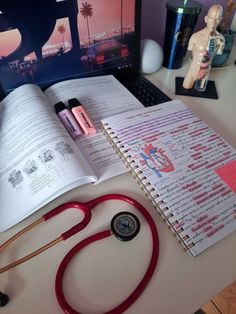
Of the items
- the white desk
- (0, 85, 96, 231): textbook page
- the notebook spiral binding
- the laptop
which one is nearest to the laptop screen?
the laptop

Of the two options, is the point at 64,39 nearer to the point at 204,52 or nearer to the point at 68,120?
the point at 68,120

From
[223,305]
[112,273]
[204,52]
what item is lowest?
[223,305]

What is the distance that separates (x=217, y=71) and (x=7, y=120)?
594mm

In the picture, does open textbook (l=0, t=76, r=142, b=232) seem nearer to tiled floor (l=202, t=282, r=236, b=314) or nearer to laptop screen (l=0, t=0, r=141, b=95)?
laptop screen (l=0, t=0, r=141, b=95)

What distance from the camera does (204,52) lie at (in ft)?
1.90

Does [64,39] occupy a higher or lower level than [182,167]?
higher

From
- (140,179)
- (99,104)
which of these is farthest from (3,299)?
(99,104)

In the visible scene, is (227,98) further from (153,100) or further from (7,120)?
(7,120)

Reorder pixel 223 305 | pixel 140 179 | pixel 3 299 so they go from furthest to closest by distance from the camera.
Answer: pixel 223 305, pixel 140 179, pixel 3 299

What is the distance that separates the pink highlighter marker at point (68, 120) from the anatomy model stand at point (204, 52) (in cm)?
30

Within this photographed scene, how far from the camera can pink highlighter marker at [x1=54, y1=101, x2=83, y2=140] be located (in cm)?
51

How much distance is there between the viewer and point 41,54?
0.57m

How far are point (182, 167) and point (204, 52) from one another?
0.31 metres

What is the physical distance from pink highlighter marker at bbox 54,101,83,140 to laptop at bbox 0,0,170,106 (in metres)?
0.12
